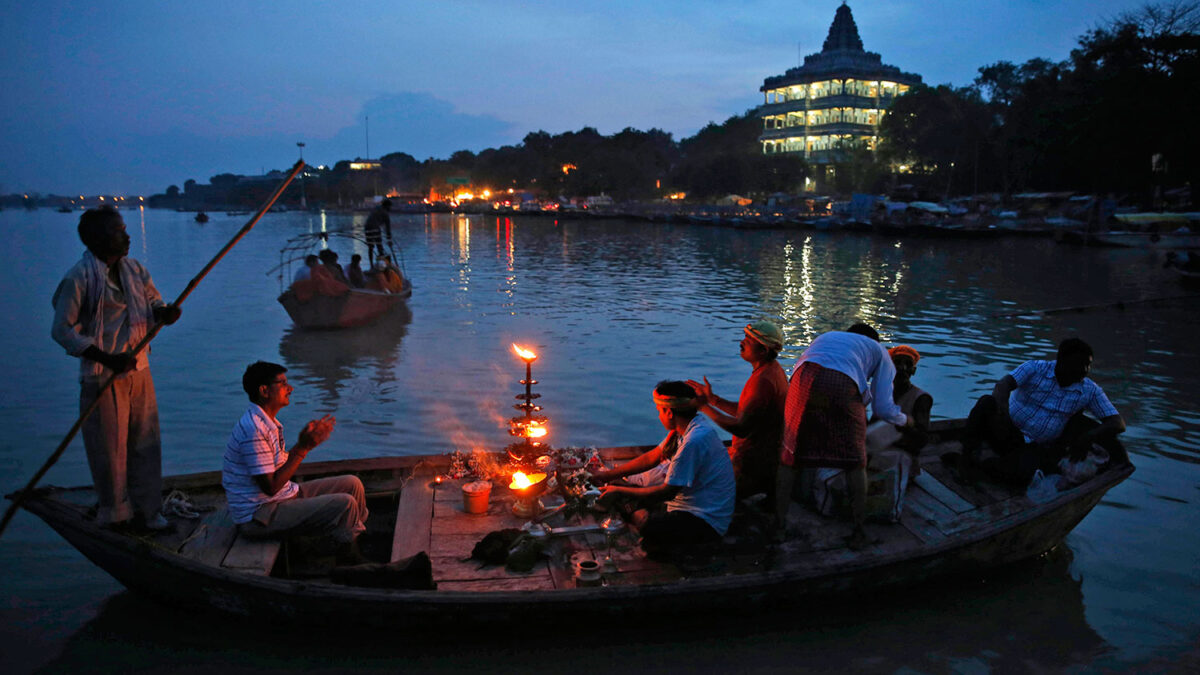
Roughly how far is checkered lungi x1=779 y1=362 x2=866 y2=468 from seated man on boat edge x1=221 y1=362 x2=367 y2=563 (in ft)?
9.91

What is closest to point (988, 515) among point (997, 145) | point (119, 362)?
point (119, 362)

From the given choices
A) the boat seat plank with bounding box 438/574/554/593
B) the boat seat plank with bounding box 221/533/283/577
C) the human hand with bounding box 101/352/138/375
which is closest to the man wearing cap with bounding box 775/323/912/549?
the boat seat plank with bounding box 438/574/554/593

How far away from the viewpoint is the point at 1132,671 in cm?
483

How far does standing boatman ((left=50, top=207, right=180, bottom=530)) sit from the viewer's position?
4.49 metres

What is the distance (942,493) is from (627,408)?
16.4ft

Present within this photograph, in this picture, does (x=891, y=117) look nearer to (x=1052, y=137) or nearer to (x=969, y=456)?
(x=1052, y=137)

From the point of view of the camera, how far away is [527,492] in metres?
5.64

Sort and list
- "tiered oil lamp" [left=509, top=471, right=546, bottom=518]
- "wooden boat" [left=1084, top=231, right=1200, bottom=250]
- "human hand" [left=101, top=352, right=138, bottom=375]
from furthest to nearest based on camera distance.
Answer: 1. "wooden boat" [left=1084, top=231, right=1200, bottom=250]
2. "tiered oil lamp" [left=509, top=471, right=546, bottom=518]
3. "human hand" [left=101, top=352, right=138, bottom=375]

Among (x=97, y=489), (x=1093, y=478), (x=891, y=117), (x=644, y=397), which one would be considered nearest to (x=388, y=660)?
(x=97, y=489)

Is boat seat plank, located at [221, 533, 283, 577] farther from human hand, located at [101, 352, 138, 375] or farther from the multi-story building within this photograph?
the multi-story building

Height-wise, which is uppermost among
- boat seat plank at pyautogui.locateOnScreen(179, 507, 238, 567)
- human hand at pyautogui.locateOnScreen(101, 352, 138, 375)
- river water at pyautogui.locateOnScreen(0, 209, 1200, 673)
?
human hand at pyautogui.locateOnScreen(101, 352, 138, 375)

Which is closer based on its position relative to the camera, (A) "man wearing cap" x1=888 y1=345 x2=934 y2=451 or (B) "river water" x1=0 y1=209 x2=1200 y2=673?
(B) "river water" x1=0 y1=209 x2=1200 y2=673

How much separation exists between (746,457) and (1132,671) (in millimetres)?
2768

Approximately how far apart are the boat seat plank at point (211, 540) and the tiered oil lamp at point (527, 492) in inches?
74.5
